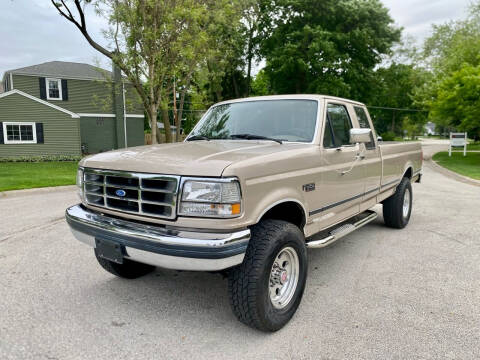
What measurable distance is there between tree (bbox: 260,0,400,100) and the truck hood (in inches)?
928

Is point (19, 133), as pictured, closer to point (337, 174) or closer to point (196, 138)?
point (196, 138)

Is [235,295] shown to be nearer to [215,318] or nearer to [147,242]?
[215,318]

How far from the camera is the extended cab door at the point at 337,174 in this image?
12.0 feet

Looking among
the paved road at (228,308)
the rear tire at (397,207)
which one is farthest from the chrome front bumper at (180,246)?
the rear tire at (397,207)

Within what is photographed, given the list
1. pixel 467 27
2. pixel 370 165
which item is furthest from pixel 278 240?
pixel 467 27

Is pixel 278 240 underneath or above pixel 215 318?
above

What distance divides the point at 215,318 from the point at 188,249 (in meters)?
1.02

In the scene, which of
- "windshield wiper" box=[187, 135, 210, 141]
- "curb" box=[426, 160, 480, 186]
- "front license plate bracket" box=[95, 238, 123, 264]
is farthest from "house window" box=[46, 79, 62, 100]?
"front license plate bracket" box=[95, 238, 123, 264]

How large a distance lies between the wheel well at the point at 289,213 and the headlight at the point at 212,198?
63cm

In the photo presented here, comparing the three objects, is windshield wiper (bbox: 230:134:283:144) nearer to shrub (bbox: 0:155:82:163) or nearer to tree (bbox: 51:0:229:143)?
tree (bbox: 51:0:229:143)

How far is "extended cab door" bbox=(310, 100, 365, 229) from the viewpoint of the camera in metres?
3.67

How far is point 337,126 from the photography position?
4.21 m

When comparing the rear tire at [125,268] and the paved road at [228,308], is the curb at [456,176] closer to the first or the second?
the paved road at [228,308]

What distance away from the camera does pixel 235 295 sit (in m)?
2.81
